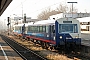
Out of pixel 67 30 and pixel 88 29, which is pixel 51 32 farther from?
pixel 88 29

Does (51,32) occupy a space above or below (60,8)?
below

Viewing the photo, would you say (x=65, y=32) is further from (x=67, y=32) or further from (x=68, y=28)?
(x=68, y=28)

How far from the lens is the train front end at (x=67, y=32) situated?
58.7ft

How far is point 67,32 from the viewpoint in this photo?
59.6ft

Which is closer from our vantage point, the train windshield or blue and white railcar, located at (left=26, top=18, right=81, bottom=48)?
blue and white railcar, located at (left=26, top=18, right=81, bottom=48)

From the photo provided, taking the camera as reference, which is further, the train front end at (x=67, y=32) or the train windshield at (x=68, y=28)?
the train windshield at (x=68, y=28)

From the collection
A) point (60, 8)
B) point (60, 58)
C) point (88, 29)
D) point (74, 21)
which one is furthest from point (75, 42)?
point (60, 8)

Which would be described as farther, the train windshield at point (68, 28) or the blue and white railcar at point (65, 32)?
the train windshield at point (68, 28)

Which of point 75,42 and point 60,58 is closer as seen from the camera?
point 60,58

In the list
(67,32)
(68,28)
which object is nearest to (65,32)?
(67,32)

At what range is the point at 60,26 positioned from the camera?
59.5 ft

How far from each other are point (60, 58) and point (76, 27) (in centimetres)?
383

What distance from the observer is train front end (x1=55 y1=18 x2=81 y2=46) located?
17891 mm

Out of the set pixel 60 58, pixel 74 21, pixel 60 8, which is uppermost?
pixel 60 8
